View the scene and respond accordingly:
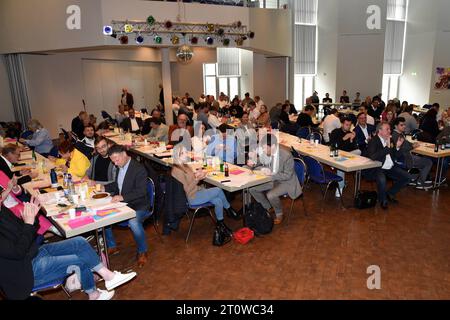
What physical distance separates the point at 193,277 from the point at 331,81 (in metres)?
15.6

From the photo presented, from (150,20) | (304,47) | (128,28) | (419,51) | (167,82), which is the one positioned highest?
(150,20)

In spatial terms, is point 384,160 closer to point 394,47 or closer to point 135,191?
point 135,191

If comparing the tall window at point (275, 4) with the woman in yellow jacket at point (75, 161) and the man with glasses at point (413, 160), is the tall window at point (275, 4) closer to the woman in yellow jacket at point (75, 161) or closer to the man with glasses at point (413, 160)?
the man with glasses at point (413, 160)

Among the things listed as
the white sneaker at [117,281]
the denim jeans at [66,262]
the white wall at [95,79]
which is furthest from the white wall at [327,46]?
the denim jeans at [66,262]

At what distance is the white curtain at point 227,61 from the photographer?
17891 mm

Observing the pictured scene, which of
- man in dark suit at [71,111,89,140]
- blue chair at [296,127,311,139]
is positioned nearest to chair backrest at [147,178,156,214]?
blue chair at [296,127,311,139]

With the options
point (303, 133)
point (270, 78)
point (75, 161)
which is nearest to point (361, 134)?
point (303, 133)

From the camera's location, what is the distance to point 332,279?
4.11 metres

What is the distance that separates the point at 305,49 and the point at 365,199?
13569 mm

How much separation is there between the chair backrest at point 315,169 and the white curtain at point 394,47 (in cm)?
1496

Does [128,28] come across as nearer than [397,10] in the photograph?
Yes

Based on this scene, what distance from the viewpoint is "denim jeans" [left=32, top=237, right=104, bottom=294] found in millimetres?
3369

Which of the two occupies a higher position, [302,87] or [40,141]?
[302,87]

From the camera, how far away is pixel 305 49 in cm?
1806
